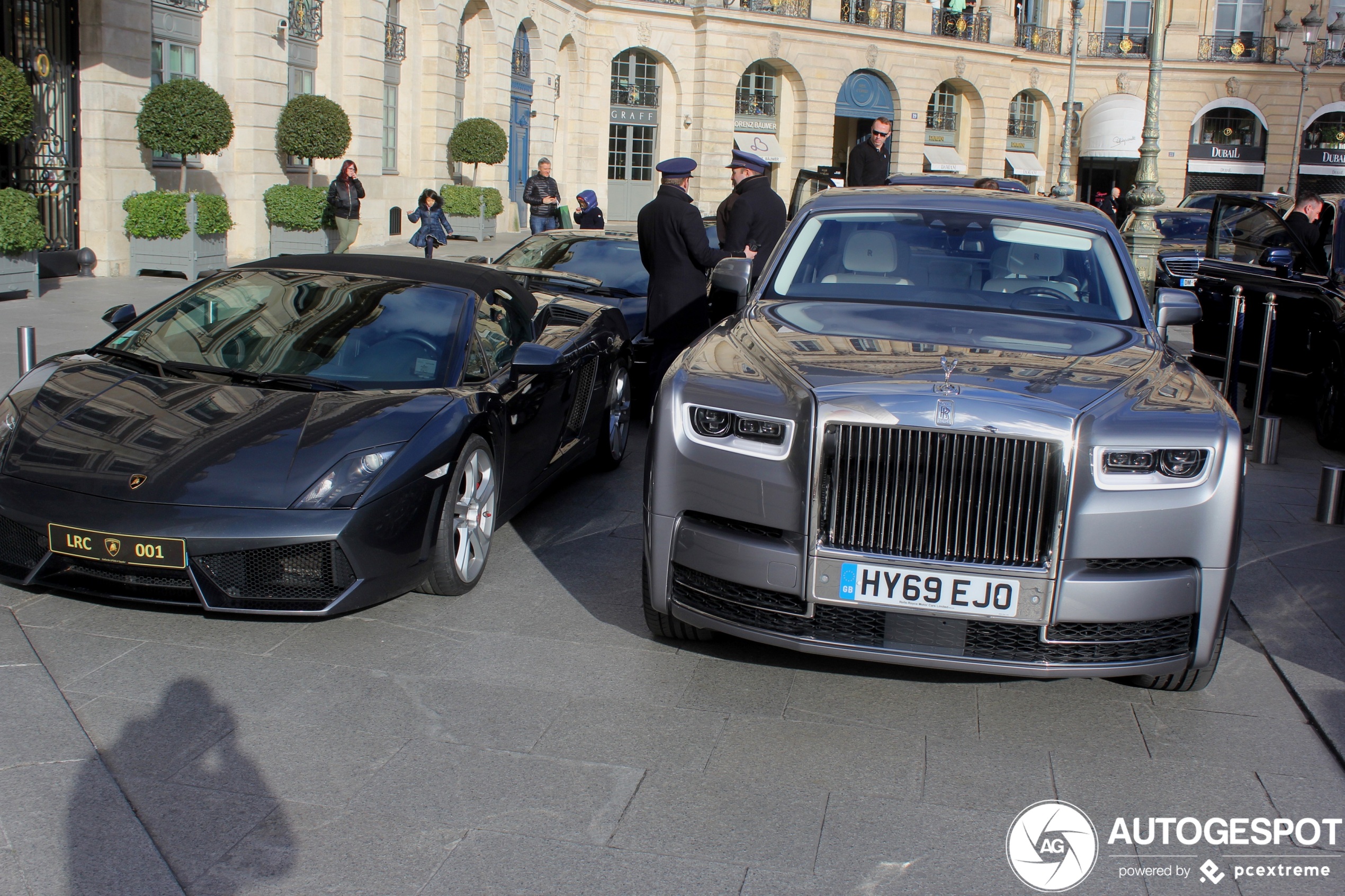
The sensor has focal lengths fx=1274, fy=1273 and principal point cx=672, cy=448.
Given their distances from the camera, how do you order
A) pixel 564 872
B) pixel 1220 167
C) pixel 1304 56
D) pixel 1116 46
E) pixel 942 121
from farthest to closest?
pixel 1116 46, pixel 1220 167, pixel 1304 56, pixel 942 121, pixel 564 872

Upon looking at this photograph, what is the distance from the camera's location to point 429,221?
814 inches

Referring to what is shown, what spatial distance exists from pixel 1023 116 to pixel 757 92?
14.4m

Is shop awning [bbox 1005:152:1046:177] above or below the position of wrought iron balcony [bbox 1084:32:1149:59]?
below

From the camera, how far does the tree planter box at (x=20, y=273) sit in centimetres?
1395

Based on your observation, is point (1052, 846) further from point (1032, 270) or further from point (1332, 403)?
point (1332, 403)

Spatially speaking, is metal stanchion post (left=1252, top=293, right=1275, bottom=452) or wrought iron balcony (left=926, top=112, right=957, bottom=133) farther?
wrought iron balcony (left=926, top=112, right=957, bottom=133)

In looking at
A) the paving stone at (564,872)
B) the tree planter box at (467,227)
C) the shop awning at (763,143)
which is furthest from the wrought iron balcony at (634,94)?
the paving stone at (564,872)

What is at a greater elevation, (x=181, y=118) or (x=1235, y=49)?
(x=1235, y=49)

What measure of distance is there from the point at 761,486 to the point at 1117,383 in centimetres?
126

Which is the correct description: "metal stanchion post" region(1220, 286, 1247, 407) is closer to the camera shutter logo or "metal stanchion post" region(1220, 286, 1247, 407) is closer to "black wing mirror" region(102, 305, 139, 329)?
the camera shutter logo

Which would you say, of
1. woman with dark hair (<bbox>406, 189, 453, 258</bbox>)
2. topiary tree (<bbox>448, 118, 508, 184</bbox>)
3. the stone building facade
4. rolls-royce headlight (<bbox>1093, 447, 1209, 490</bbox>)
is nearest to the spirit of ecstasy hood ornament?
rolls-royce headlight (<bbox>1093, 447, 1209, 490</bbox>)

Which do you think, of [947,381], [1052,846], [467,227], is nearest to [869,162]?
[947,381]

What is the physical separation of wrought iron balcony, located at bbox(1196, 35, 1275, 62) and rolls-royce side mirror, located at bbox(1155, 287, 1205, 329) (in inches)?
2108

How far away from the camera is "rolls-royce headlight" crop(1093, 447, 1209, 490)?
3.82 metres
